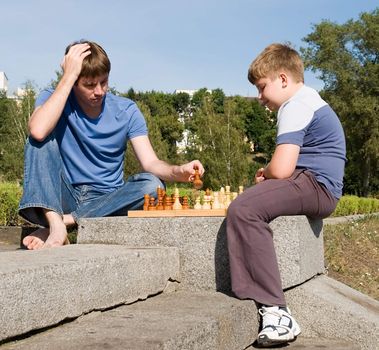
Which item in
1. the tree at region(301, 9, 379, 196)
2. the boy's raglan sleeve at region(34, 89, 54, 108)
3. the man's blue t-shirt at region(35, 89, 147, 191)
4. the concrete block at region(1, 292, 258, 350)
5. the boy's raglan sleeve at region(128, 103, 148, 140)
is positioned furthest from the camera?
the tree at region(301, 9, 379, 196)

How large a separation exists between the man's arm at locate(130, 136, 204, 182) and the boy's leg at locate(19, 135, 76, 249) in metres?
0.63

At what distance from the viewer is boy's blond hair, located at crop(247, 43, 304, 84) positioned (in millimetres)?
3045

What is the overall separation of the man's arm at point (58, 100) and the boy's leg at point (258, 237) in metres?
1.02

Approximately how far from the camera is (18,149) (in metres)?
17.7

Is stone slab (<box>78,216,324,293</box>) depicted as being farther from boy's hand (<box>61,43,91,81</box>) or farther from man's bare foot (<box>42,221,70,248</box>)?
boy's hand (<box>61,43,91,81</box>)

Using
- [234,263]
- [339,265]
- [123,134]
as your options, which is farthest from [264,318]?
[339,265]

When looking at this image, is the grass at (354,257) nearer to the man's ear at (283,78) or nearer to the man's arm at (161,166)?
the man's arm at (161,166)

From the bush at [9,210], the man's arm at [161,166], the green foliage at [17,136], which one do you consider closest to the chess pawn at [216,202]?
the man's arm at [161,166]

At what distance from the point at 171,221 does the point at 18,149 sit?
15444mm

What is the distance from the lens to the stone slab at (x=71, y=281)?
184cm

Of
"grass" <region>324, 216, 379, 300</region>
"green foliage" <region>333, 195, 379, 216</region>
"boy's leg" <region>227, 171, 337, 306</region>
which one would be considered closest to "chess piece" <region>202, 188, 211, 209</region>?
"boy's leg" <region>227, 171, 337, 306</region>

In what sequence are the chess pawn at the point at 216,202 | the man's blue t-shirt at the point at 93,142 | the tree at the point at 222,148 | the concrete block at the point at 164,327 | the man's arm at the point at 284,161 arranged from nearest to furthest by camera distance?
the concrete block at the point at 164,327
the man's arm at the point at 284,161
the chess pawn at the point at 216,202
the man's blue t-shirt at the point at 93,142
the tree at the point at 222,148

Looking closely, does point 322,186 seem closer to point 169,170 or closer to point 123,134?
point 169,170

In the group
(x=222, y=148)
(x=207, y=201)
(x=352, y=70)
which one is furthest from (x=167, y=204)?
(x=352, y=70)
